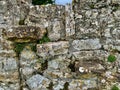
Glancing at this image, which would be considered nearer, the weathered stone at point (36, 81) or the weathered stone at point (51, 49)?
the weathered stone at point (36, 81)

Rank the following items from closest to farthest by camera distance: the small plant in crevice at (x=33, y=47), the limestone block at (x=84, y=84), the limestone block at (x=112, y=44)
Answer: the limestone block at (x=84, y=84) < the limestone block at (x=112, y=44) < the small plant in crevice at (x=33, y=47)

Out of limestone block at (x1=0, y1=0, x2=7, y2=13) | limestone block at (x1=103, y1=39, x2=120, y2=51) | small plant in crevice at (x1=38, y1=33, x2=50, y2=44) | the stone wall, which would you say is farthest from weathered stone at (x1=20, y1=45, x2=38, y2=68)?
limestone block at (x1=103, y1=39, x2=120, y2=51)

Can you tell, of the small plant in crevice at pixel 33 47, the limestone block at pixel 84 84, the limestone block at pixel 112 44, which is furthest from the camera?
the small plant in crevice at pixel 33 47

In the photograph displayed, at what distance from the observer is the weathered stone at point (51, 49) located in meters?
6.41

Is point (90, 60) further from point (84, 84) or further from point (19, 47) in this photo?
point (19, 47)

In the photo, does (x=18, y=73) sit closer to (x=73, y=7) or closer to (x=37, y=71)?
(x=37, y=71)

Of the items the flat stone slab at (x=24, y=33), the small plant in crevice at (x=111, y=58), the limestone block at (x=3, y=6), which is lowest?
the small plant in crevice at (x=111, y=58)

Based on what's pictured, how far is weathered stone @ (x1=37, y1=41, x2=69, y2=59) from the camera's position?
6410 millimetres

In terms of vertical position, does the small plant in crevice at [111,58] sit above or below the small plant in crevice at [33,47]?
below

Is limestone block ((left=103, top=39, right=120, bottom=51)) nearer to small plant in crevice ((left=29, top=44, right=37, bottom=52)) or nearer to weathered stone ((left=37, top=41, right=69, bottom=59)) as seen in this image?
weathered stone ((left=37, top=41, right=69, bottom=59))

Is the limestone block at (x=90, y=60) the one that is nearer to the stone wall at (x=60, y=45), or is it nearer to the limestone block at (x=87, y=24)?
the stone wall at (x=60, y=45)

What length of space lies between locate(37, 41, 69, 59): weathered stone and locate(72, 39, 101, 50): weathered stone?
152 mm

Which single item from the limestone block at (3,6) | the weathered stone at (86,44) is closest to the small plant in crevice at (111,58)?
the weathered stone at (86,44)

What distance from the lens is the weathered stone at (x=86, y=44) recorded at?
641 cm
